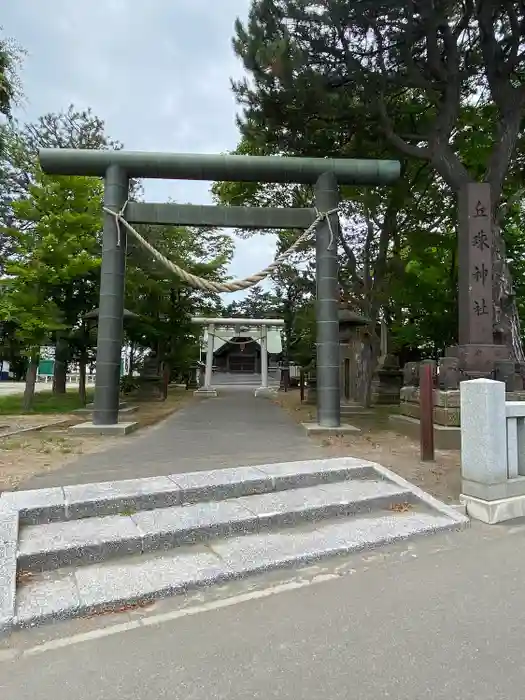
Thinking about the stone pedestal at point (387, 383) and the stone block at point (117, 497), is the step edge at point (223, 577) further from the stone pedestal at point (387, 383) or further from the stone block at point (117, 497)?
the stone pedestal at point (387, 383)

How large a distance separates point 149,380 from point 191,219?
10999 mm

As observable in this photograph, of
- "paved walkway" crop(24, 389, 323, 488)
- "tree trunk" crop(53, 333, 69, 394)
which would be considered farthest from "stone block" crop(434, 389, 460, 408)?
"tree trunk" crop(53, 333, 69, 394)

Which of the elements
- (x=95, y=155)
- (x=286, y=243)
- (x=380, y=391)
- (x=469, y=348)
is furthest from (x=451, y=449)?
(x=286, y=243)

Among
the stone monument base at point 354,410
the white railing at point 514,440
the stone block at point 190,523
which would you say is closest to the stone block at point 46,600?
the stone block at point 190,523

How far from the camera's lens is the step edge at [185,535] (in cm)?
330

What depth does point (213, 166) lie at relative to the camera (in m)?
8.79

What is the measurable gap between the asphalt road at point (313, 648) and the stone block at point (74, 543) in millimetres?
667

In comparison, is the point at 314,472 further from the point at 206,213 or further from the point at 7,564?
the point at 206,213

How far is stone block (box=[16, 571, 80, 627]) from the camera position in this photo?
2727 mm

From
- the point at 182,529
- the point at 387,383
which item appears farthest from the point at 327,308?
the point at 387,383

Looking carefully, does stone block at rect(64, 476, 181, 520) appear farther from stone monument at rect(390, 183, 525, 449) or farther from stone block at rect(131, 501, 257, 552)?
stone monument at rect(390, 183, 525, 449)

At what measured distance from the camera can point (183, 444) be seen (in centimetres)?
763

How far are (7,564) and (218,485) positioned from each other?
1.87m

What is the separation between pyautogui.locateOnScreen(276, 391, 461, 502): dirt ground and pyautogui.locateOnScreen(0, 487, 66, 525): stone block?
3.64m
